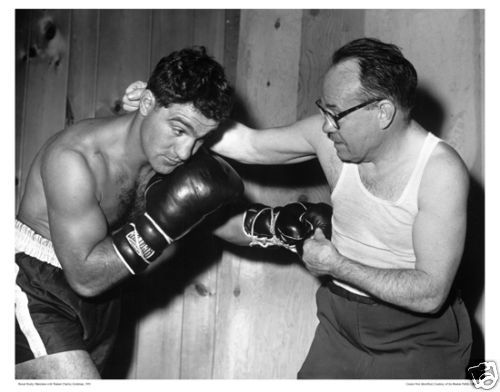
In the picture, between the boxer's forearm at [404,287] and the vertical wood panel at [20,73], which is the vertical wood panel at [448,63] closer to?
the boxer's forearm at [404,287]

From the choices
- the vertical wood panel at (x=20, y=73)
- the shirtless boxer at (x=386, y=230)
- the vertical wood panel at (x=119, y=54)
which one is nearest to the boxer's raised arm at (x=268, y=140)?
the shirtless boxer at (x=386, y=230)

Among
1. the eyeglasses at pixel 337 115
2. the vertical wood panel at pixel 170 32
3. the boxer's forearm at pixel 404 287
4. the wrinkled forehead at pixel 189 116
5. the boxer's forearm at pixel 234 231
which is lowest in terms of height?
the boxer's forearm at pixel 234 231

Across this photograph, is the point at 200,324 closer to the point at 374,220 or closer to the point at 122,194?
the point at 122,194

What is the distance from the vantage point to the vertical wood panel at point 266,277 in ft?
8.28

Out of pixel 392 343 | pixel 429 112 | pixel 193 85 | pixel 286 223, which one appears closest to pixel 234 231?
pixel 286 223

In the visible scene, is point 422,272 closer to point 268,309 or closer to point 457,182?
point 457,182

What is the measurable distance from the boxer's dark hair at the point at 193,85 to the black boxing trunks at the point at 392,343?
0.78 m

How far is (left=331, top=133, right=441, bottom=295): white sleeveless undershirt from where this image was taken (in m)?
1.72

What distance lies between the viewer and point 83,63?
2.82m

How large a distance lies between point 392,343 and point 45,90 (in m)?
2.10

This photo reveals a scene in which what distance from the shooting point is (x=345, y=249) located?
1.93 metres

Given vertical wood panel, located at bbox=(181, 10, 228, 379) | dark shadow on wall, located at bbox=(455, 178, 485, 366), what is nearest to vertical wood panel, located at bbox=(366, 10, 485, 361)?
dark shadow on wall, located at bbox=(455, 178, 485, 366)

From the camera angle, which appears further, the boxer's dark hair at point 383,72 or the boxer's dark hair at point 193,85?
the boxer's dark hair at point 193,85
